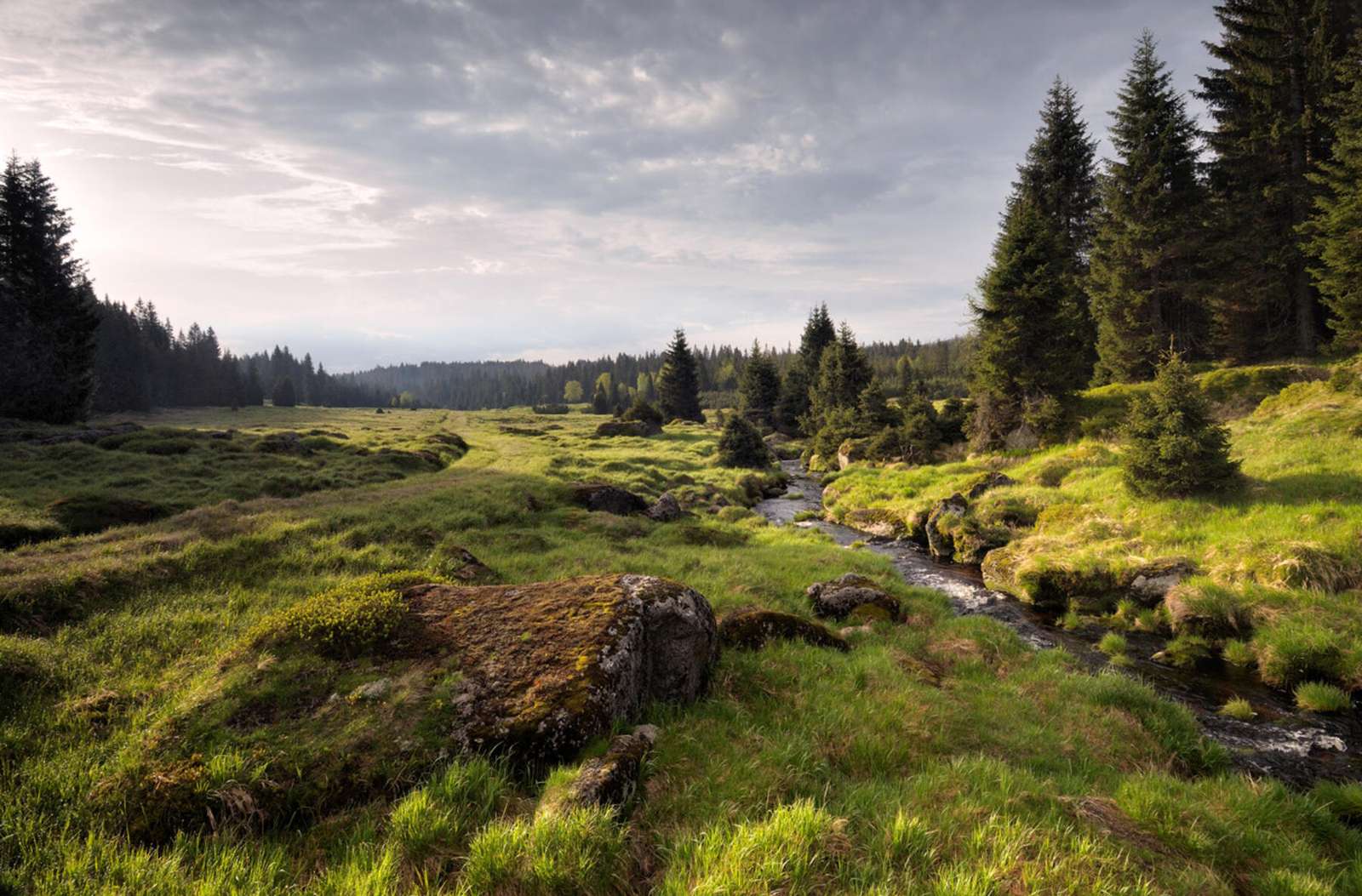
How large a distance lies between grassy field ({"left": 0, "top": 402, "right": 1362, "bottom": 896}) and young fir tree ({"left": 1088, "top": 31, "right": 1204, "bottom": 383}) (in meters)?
33.6

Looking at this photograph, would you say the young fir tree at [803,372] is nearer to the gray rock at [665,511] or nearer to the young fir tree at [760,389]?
the young fir tree at [760,389]

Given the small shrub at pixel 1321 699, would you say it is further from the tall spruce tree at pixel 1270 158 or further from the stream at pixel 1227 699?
the tall spruce tree at pixel 1270 158

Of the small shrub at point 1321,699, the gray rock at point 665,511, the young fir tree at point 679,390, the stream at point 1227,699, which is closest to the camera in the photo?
the stream at point 1227,699

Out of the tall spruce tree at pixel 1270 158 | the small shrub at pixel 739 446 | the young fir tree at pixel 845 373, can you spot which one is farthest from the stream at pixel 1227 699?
the young fir tree at pixel 845 373

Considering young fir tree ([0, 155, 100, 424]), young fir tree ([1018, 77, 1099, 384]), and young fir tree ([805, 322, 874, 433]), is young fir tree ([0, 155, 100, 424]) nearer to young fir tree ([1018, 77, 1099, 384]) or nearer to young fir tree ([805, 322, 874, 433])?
young fir tree ([805, 322, 874, 433])

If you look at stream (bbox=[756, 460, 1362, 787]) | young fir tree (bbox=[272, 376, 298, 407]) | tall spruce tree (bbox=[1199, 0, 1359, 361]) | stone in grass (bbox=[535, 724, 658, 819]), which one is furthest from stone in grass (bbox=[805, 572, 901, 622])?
young fir tree (bbox=[272, 376, 298, 407])

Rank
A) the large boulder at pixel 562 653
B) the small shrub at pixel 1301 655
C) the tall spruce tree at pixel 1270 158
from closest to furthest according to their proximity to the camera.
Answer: the large boulder at pixel 562 653, the small shrub at pixel 1301 655, the tall spruce tree at pixel 1270 158

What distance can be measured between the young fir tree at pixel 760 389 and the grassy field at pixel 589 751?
202 ft

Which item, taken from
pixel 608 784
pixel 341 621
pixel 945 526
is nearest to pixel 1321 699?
pixel 945 526

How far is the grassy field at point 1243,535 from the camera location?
36.9 ft

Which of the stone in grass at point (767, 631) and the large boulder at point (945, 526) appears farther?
the large boulder at point (945, 526)

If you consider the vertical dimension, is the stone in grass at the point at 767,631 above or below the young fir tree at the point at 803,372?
below

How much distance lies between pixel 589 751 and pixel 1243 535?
64.0 ft

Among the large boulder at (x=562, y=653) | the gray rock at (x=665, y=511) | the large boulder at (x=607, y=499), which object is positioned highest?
the large boulder at (x=562, y=653)
